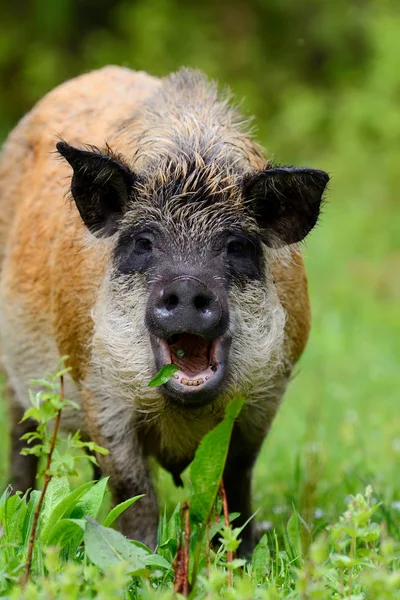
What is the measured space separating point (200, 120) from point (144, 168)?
45 centimetres

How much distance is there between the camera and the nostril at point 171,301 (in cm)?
393

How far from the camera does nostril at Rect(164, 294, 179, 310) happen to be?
3.93 m

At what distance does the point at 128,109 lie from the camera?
217 inches

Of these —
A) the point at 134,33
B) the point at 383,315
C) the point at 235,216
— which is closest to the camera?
the point at 235,216

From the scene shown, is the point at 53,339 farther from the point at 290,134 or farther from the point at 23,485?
the point at 290,134

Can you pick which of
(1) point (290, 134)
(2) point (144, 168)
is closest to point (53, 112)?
(2) point (144, 168)

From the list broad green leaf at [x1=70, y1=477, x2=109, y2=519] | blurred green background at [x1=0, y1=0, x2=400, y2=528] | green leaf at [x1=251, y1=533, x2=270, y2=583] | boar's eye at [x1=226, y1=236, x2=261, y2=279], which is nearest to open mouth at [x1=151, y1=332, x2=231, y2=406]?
boar's eye at [x1=226, y1=236, x2=261, y2=279]

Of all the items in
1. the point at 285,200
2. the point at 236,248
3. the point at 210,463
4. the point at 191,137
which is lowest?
the point at 210,463

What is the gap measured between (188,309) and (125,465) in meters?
1.05

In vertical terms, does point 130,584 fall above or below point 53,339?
below

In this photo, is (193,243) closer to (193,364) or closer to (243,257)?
(243,257)

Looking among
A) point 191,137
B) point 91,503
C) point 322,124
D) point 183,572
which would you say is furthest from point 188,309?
point 322,124

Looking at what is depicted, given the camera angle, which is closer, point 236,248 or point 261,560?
point 261,560

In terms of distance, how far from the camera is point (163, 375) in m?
3.95
